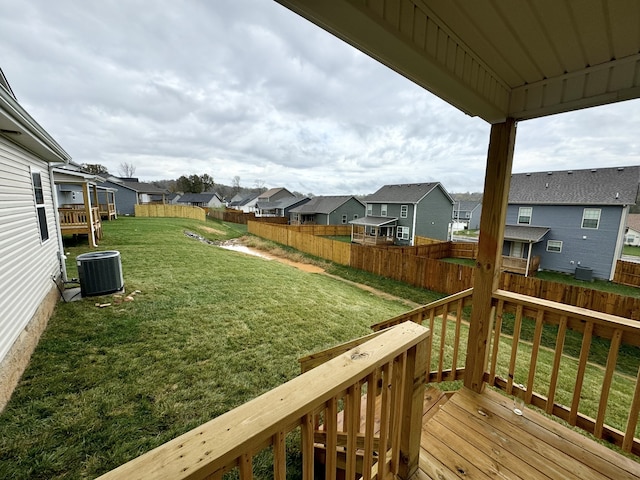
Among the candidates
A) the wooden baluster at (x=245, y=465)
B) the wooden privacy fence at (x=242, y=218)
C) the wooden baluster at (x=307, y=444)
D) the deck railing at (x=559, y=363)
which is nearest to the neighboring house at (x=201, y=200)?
the wooden privacy fence at (x=242, y=218)

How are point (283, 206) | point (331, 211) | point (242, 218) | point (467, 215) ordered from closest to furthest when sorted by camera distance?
1. point (331, 211)
2. point (242, 218)
3. point (283, 206)
4. point (467, 215)

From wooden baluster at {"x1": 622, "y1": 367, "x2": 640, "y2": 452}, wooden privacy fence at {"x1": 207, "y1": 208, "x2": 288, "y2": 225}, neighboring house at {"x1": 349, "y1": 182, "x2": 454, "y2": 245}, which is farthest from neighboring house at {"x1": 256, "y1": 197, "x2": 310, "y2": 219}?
wooden baluster at {"x1": 622, "y1": 367, "x2": 640, "y2": 452}

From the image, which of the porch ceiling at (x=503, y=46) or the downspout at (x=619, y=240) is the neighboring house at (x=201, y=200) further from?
the porch ceiling at (x=503, y=46)

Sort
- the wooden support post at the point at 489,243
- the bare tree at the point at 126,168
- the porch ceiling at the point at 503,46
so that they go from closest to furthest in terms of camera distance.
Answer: the porch ceiling at the point at 503,46 → the wooden support post at the point at 489,243 → the bare tree at the point at 126,168

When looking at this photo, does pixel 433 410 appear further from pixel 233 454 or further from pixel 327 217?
pixel 327 217

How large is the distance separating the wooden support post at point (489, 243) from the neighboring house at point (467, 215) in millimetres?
41416

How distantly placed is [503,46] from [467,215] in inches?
1800

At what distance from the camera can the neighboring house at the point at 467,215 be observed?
3941 cm

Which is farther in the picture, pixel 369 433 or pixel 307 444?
pixel 369 433

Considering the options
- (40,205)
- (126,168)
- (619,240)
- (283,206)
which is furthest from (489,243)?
(126,168)

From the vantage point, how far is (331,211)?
3108 cm

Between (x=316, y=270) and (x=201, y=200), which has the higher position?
(x=201, y=200)

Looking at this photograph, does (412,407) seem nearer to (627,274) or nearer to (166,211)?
(627,274)

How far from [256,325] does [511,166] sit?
4811 millimetres
